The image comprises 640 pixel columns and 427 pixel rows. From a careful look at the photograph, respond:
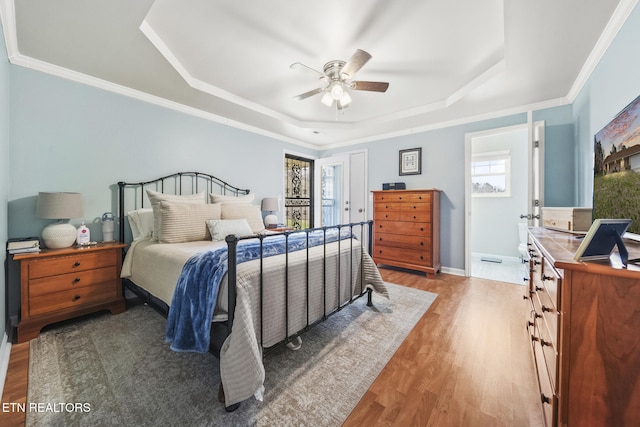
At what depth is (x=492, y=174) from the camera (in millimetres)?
4758

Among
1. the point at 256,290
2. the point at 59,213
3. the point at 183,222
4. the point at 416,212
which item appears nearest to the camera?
the point at 256,290

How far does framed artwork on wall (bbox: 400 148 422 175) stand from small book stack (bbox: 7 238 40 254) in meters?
4.55

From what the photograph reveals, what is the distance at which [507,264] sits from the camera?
446cm

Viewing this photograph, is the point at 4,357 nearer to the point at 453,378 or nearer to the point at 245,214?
the point at 245,214

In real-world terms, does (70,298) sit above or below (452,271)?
above

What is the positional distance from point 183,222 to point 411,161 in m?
3.55

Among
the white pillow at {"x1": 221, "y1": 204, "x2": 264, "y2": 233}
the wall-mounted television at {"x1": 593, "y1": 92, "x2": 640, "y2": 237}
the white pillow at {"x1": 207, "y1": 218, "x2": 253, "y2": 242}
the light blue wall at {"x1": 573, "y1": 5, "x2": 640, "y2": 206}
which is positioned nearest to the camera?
the wall-mounted television at {"x1": 593, "y1": 92, "x2": 640, "y2": 237}

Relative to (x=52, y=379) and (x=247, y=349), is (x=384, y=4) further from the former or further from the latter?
(x=52, y=379)

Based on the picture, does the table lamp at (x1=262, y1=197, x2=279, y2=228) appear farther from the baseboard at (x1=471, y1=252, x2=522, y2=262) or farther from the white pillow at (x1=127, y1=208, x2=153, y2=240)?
the baseboard at (x1=471, y1=252, x2=522, y2=262)

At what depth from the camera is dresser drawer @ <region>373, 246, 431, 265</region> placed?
3.69 m

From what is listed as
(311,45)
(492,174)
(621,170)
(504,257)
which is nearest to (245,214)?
(311,45)

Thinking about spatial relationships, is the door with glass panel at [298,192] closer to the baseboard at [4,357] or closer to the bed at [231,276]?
the bed at [231,276]

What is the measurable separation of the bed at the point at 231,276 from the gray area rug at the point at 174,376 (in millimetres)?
170

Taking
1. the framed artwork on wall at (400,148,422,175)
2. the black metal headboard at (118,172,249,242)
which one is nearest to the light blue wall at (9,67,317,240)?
the black metal headboard at (118,172,249,242)
